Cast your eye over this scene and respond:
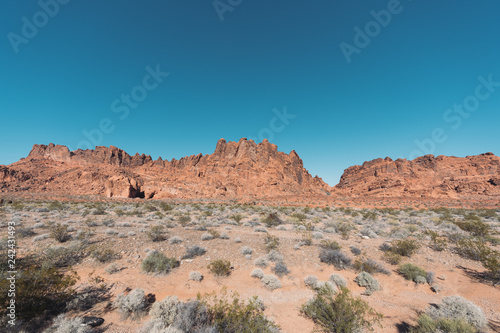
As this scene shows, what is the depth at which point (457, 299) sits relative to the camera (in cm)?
476

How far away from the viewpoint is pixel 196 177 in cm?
6375

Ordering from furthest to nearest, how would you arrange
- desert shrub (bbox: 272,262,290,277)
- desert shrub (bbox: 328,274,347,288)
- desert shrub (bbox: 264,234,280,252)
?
desert shrub (bbox: 264,234,280,252) < desert shrub (bbox: 272,262,290,277) < desert shrub (bbox: 328,274,347,288)

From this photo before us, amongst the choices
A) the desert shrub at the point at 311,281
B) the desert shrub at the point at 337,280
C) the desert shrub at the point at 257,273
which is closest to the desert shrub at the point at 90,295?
the desert shrub at the point at 257,273

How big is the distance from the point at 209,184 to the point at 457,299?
5769 cm

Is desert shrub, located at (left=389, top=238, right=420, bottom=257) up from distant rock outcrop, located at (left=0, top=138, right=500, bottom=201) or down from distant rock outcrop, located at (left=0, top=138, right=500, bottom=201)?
down

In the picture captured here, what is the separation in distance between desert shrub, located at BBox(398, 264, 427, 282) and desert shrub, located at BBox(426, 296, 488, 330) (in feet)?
7.64

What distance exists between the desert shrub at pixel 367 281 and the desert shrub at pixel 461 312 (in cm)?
177

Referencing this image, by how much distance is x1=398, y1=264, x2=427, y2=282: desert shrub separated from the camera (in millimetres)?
6977

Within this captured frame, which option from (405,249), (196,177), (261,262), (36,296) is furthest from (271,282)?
(196,177)

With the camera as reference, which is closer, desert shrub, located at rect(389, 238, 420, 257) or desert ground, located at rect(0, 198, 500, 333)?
desert ground, located at rect(0, 198, 500, 333)

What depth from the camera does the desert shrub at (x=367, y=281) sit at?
6556 millimetres

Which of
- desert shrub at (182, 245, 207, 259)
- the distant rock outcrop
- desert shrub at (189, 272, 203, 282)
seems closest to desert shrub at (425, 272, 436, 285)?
desert shrub at (189, 272, 203, 282)

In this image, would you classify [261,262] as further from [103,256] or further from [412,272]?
[103,256]

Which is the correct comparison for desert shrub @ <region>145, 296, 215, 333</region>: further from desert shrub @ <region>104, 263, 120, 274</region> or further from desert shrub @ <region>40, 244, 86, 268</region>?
desert shrub @ <region>40, 244, 86, 268</region>
